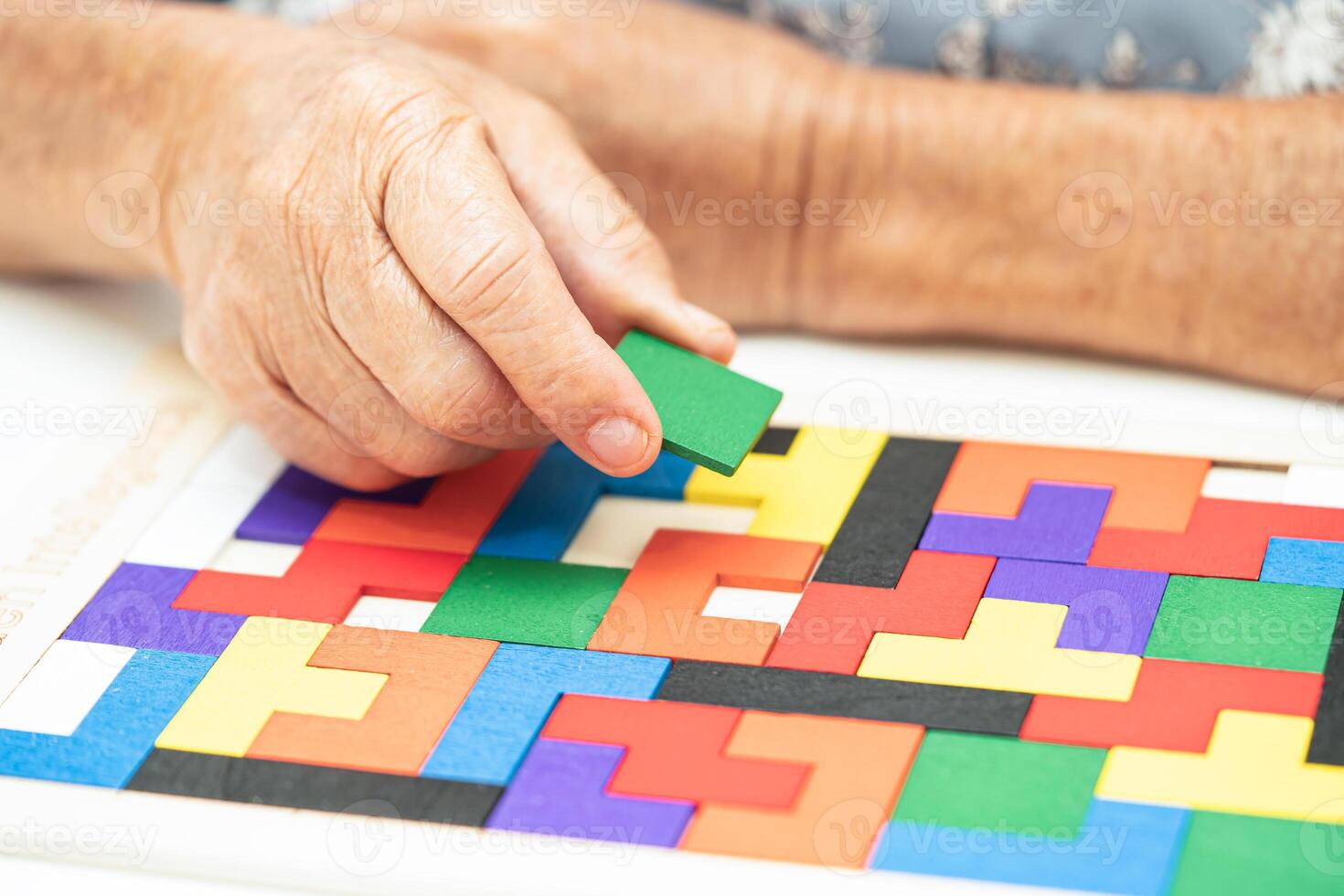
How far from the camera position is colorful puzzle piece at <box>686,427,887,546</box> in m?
0.90

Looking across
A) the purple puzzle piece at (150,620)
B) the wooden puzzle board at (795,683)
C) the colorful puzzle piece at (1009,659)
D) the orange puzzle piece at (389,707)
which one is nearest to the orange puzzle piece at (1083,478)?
the wooden puzzle board at (795,683)

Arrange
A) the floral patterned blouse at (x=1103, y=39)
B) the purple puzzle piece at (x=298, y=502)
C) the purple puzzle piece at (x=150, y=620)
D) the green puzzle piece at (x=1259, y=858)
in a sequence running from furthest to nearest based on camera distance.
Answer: the floral patterned blouse at (x=1103, y=39) → the purple puzzle piece at (x=298, y=502) → the purple puzzle piece at (x=150, y=620) → the green puzzle piece at (x=1259, y=858)

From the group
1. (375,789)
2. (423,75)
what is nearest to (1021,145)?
(423,75)

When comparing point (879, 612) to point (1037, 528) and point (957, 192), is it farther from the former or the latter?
point (957, 192)

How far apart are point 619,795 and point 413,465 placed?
312 mm

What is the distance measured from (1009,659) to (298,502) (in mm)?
517

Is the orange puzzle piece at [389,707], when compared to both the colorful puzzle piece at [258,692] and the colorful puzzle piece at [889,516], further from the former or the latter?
the colorful puzzle piece at [889,516]

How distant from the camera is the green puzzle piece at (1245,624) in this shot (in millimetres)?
746

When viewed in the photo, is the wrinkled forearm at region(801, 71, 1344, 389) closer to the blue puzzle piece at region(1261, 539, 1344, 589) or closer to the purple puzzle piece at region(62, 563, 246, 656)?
the blue puzzle piece at region(1261, 539, 1344, 589)

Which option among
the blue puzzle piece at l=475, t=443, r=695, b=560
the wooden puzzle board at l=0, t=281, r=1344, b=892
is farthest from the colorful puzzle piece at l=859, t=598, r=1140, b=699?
the blue puzzle piece at l=475, t=443, r=695, b=560

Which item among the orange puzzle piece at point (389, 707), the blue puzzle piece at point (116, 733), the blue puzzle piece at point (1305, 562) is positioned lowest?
the blue puzzle piece at point (1305, 562)

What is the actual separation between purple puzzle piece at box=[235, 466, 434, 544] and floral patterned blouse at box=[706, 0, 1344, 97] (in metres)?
0.58

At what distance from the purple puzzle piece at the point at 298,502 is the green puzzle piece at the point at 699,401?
21 centimetres

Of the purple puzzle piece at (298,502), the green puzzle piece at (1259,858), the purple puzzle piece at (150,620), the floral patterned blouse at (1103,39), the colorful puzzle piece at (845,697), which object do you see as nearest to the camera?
the green puzzle piece at (1259,858)
